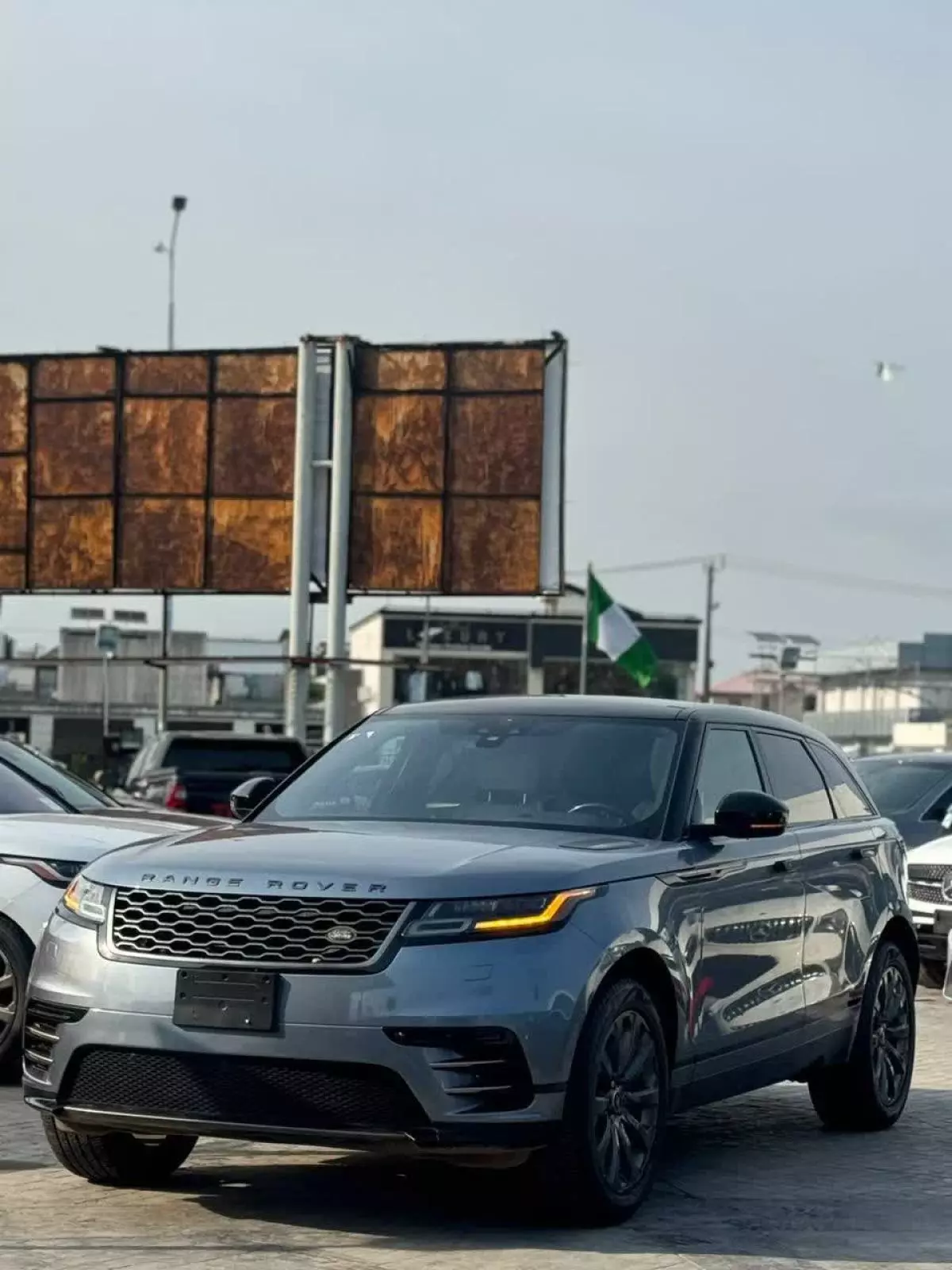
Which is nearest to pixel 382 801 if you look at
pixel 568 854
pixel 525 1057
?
pixel 568 854

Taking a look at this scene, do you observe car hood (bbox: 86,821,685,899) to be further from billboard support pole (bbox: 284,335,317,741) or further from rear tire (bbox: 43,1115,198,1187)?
billboard support pole (bbox: 284,335,317,741)

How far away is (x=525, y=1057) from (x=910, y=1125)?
3.60m

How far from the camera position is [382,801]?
7.80m

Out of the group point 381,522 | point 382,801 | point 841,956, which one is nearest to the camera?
point 382,801

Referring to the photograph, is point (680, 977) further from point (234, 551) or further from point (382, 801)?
point (234, 551)

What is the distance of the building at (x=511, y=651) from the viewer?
104562 millimetres

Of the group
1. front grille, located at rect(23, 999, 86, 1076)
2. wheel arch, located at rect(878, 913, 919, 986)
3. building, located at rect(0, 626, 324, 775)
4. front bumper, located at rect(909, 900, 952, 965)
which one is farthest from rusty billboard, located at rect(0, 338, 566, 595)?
building, located at rect(0, 626, 324, 775)

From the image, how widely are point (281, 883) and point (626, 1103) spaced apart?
129cm

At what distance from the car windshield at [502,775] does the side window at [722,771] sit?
0.16 m

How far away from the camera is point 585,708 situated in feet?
26.9

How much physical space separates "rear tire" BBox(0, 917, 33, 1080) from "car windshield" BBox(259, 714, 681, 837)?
2178 mm

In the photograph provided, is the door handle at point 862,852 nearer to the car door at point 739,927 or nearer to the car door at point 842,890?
the car door at point 842,890

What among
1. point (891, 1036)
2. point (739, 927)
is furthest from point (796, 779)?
point (739, 927)

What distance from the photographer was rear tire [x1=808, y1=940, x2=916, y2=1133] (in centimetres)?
901
